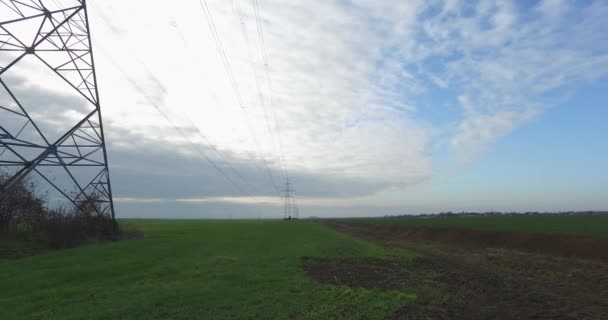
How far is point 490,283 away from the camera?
18.0 meters

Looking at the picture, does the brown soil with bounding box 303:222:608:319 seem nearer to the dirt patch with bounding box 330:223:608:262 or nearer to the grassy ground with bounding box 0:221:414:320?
the grassy ground with bounding box 0:221:414:320

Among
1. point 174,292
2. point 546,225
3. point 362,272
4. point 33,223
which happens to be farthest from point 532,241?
point 33,223

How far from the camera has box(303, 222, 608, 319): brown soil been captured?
12.5m

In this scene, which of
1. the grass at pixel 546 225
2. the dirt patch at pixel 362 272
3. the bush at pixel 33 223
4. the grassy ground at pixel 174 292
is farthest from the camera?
the grass at pixel 546 225

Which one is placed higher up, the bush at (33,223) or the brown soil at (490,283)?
the bush at (33,223)

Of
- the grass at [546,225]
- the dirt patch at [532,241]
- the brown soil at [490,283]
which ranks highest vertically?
the grass at [546,225]

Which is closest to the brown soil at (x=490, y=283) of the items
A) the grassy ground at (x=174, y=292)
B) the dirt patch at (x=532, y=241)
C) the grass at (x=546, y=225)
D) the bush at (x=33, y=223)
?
the grassy ground at (x=174, y=292)

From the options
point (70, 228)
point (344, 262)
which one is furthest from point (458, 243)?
point (70, 228)

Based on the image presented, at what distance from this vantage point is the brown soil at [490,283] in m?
12.5

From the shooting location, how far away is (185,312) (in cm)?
1134

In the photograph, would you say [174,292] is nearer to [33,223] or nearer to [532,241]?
[33,223]

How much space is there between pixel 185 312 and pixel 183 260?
39.6 ft

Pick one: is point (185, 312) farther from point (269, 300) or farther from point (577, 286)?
point (577, 286)

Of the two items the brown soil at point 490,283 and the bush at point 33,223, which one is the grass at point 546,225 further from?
the bush at point 33,223
